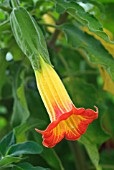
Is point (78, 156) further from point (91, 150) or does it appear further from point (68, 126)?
point (68, 126)

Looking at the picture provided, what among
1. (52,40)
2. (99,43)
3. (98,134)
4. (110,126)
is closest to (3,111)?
(110,126)

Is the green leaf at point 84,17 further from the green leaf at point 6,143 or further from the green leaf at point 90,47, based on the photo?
the green leaf at point 6,143

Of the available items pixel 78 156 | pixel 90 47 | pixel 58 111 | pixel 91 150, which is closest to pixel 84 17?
pixel 90 47

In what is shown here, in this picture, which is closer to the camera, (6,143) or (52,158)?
(6,143)

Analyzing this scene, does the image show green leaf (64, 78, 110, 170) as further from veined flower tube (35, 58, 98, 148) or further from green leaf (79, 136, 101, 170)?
A: veined flower tube (35, 58, 98, 148)

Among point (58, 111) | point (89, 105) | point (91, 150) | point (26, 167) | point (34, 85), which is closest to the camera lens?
point (58, 111)

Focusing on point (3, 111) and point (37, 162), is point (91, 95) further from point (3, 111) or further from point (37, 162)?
point (3, 111)

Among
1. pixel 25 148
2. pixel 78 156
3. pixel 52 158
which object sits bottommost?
pixel 78 156
